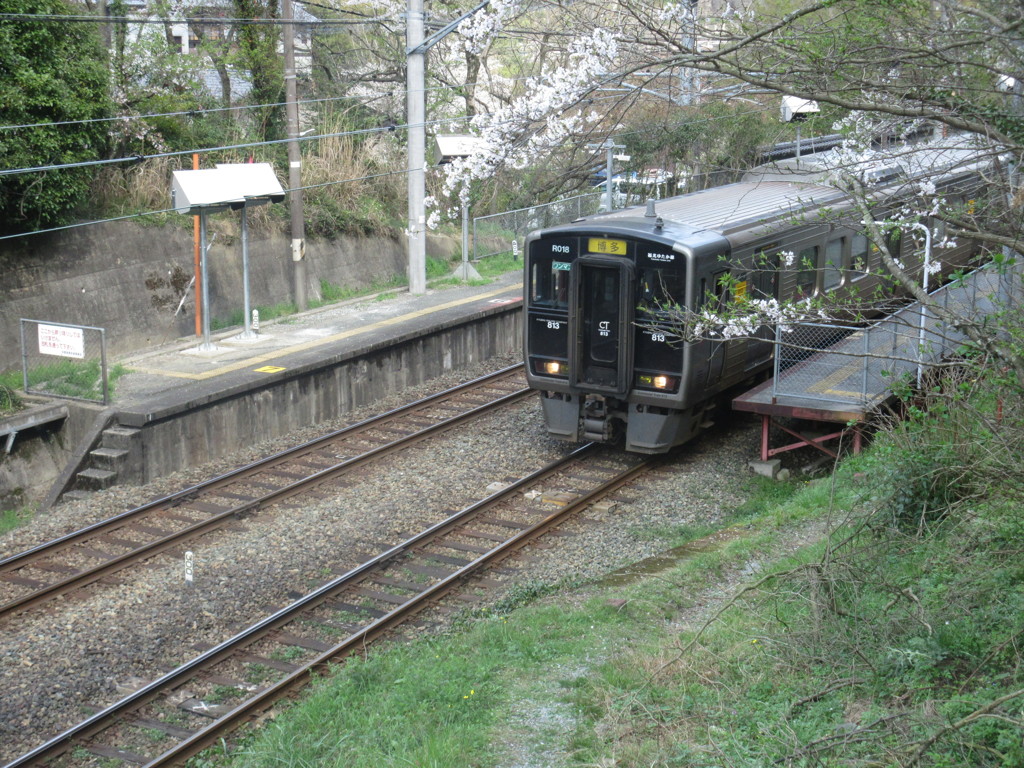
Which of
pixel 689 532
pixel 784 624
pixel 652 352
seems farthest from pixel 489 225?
pixel 784 624

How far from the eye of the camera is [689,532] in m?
11.1

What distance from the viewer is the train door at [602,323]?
12.1 metres

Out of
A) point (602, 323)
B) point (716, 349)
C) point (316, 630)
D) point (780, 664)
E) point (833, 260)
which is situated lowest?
point (316, 630)

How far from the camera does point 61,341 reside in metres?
14.2

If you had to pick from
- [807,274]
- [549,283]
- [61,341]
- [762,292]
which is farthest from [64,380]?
[807,274]

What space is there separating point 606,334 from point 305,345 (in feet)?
20.7

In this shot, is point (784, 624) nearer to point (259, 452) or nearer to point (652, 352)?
point (652, 352)

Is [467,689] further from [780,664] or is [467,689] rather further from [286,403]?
[286,403]

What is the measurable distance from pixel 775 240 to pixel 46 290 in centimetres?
1085

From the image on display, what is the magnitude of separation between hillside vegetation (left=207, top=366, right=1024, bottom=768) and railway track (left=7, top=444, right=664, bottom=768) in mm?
389

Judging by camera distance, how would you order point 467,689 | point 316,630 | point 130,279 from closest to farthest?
point 467,689
point 316,630
point 130,279

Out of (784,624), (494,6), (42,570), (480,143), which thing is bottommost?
(42,570)

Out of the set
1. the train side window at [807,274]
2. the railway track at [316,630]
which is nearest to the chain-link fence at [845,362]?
the train side window at [807,274]

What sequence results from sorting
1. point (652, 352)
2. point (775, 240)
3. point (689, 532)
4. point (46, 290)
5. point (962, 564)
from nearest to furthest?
1. point (962, 564)
2. point (689, 532)
3. point (652, 352)
4. point (775, 240)
5. point (46, 290)
